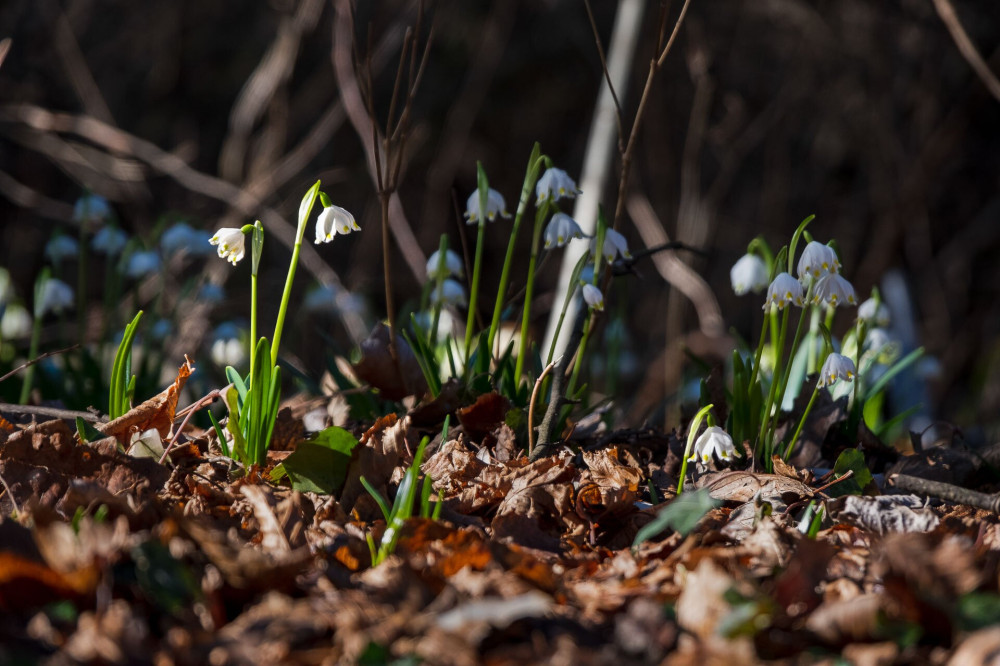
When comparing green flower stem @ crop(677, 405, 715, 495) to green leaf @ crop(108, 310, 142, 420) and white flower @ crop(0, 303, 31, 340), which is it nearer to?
green leaf @ crop(108, 310, 142, 420)

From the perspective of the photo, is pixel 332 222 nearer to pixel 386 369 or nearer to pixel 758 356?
pixel 386 369

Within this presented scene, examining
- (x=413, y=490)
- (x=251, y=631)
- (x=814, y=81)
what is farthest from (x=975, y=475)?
(x=814, y=81)

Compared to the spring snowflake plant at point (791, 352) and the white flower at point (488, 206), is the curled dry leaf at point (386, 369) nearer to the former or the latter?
the white flower at point (488, 206)

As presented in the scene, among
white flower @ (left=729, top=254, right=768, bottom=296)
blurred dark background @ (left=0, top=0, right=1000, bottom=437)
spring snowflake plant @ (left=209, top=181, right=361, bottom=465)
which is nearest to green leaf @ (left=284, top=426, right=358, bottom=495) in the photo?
spring snowflake plant @ (left=209, top=181, right=361, bottom=465)

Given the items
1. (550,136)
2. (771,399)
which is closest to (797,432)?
(771,399)

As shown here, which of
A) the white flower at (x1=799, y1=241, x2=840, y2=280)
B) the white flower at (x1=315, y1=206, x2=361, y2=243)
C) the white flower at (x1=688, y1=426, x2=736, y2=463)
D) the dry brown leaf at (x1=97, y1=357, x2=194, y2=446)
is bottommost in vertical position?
the dry brown leaf at (x1=97, y1=357, x2=194, y2=446)

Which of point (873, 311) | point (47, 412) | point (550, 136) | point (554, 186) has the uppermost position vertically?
point (550, 136)
